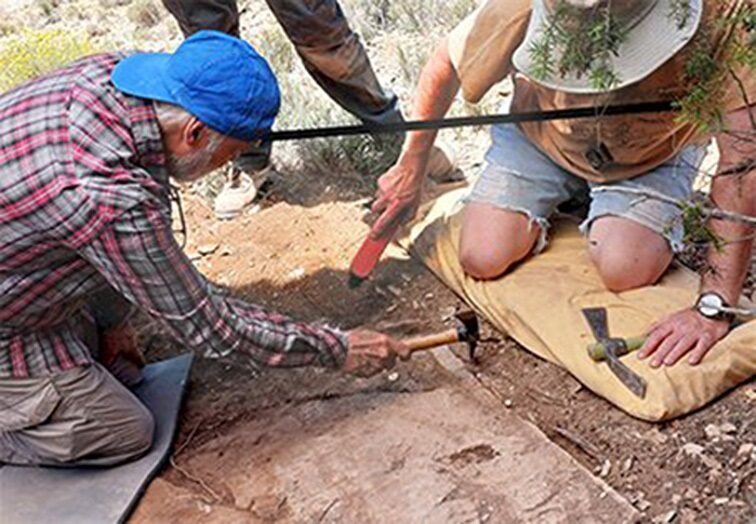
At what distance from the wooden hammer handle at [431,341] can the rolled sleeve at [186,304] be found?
0.22 metres

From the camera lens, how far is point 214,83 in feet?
6.16

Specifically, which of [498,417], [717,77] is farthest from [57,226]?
[717,77]

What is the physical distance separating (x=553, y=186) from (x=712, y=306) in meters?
0.74

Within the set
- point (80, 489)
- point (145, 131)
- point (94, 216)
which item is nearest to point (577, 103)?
point (145, 131)

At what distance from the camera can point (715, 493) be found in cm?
206

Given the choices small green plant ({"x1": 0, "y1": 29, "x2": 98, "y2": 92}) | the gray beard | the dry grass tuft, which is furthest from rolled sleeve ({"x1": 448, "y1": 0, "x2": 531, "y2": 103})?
the dry grass tuft

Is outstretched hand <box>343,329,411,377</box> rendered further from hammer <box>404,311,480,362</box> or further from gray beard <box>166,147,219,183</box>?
gray beard <box>166,147,219,183</box>

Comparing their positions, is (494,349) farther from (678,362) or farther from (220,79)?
(220,79)

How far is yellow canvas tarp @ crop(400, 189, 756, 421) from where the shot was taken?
7.45ft

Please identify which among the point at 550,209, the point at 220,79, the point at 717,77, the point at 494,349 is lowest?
the point at 494,349

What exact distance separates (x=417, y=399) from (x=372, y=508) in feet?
1.38

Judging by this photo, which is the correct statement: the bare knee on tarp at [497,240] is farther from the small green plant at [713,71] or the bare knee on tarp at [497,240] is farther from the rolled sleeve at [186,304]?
the small green plant at [713,71]

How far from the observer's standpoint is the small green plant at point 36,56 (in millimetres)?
4891

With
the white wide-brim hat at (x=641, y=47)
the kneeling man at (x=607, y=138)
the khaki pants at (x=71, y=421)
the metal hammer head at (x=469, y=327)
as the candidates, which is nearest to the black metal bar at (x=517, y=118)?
the kneeling man at (x=607, y=138)
